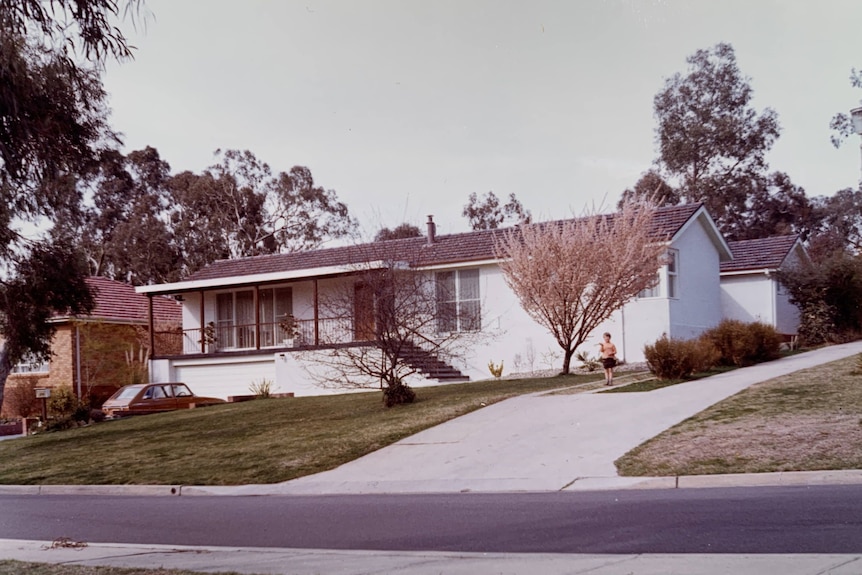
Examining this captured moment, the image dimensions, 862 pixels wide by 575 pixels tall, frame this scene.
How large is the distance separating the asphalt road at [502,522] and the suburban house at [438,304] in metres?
10.2

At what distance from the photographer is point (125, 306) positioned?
3875cm

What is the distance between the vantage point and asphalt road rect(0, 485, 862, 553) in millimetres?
8102

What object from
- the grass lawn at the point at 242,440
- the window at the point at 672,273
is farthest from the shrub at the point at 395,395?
the window at the point at 672,273

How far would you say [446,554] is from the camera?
820cm

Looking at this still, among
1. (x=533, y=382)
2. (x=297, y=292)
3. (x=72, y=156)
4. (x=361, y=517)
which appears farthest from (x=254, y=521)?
(x=297, y=292)

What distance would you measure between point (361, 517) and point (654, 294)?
18.1 m

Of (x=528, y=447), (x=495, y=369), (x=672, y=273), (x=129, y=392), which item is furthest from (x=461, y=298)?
(x=528, y=447)

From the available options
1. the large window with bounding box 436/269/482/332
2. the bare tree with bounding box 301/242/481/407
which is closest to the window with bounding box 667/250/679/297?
the large window with bounding box 436/269/482/332

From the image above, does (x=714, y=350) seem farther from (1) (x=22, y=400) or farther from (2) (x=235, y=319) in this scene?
(1) (x=22, y=400)

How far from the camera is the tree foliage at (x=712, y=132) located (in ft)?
165

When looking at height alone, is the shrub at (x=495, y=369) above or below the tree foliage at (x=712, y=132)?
below

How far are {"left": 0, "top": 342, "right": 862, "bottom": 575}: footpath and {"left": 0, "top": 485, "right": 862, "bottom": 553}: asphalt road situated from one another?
0.43 meters

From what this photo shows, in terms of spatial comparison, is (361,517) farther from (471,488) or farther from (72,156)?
(72,156)

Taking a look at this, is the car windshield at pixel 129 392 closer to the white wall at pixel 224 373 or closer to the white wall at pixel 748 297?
the white wall at pixel 224 373
